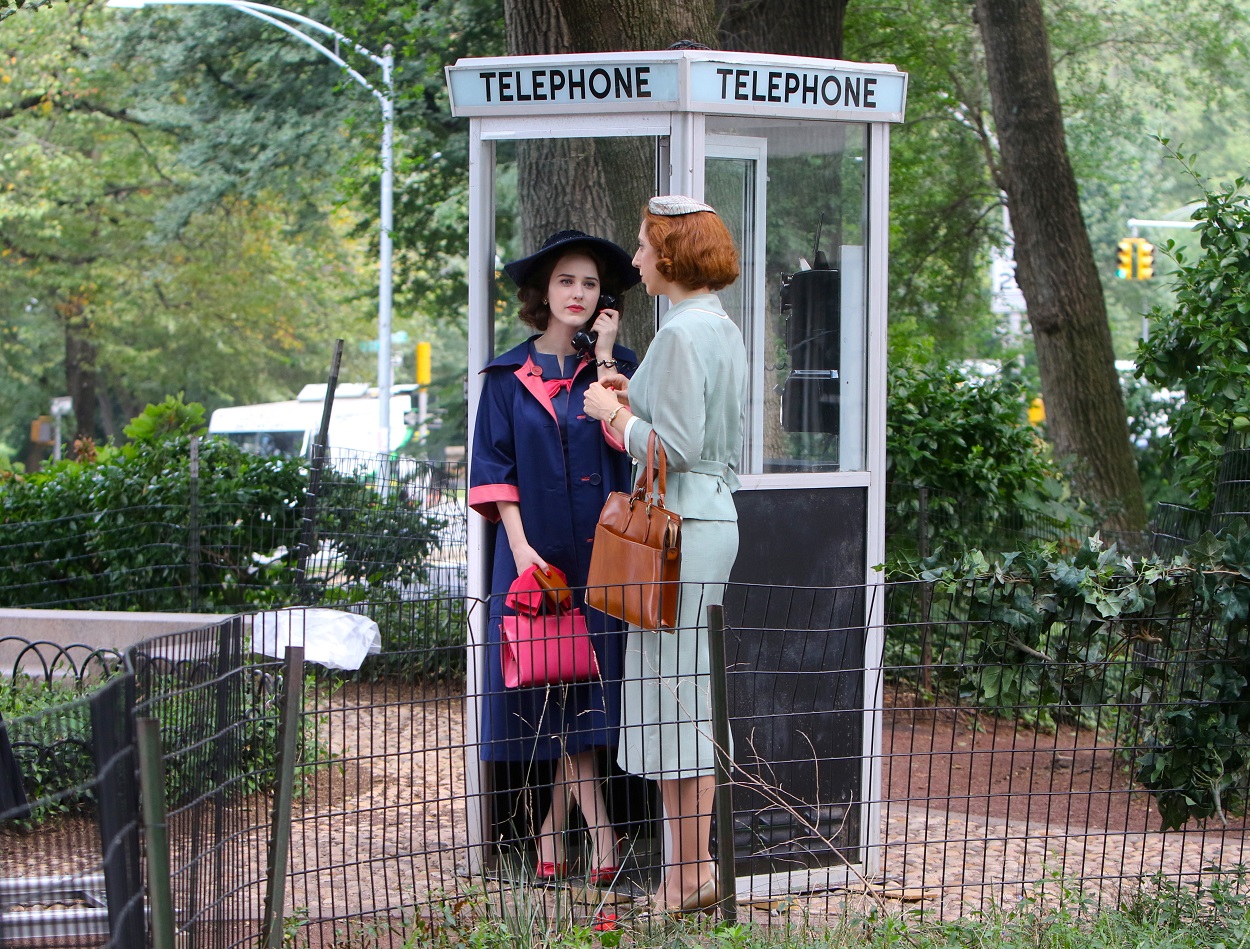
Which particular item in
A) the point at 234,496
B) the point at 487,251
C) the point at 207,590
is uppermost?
the point at 487,251

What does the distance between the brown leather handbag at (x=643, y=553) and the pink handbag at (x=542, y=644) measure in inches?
9.5

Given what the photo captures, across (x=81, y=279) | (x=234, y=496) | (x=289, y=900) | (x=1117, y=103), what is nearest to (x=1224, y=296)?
(x=289, y=900)

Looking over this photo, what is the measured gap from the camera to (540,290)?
4.61 metres

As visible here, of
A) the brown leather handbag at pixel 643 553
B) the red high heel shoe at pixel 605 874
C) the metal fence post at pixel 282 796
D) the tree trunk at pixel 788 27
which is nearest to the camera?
the metal fence post at pixel 282 796

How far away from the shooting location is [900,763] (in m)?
6.94

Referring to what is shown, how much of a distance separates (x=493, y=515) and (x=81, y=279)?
26.0 metres

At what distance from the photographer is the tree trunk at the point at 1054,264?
1162 cm

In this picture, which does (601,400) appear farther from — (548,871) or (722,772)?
(548,871)

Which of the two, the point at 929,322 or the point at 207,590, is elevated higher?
the point at 929,322

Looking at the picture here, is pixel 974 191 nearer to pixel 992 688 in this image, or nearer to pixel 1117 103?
pixel 1117 103

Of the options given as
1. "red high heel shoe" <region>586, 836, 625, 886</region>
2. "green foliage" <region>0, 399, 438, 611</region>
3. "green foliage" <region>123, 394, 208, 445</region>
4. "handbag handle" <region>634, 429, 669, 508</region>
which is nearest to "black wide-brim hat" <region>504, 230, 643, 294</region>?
"handbag handle" <region>634, 429, 669, 508</region>

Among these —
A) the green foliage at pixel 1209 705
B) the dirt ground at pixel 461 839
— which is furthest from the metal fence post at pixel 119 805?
the green foliage at pixel 1209 705

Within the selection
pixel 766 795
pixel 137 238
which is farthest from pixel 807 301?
pixel 137 238

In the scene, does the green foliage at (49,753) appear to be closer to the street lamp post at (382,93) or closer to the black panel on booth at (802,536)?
the black panel on booth at (802,536)
